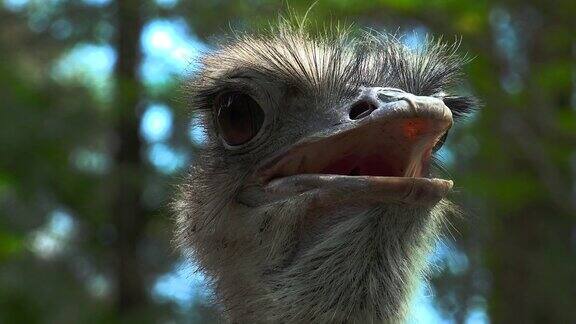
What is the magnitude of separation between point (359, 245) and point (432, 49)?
89 centimetres

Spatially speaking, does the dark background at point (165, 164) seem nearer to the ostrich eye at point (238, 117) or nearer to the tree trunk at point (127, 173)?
the tree trunk at point (127, 173)

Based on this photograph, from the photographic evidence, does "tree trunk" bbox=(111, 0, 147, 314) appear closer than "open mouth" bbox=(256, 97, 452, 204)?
No

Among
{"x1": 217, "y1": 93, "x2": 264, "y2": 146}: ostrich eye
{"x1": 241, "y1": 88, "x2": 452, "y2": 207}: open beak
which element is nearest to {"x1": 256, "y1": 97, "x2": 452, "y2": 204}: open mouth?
{"x1": 241, "y1": 88, "x2": 452, "y2": 207}: open beak

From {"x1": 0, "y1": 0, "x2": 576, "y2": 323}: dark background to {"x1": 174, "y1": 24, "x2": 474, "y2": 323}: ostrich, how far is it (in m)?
1.51

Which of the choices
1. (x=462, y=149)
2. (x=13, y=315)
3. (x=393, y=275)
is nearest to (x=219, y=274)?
(x=393, y=275)

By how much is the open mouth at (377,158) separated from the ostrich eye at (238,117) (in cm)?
26

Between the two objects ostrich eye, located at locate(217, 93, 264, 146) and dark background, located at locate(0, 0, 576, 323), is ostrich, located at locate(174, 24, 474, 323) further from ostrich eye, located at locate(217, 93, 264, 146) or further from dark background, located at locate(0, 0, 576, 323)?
dark background, located at locate(0, 0, 576, 323)

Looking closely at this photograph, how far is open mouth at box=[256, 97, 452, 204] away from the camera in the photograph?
1.93 m

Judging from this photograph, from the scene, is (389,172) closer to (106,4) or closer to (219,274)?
(219,274)

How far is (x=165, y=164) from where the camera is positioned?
261 inches

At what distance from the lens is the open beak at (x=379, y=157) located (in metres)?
1.93

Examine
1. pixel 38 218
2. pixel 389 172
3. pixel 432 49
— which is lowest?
pixel 389 172

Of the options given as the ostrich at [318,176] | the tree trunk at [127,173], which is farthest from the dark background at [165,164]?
the ostrich at [318,176]

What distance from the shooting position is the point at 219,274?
2.62m
